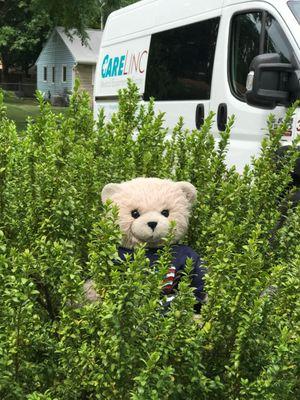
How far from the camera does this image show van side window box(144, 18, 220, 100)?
634cm

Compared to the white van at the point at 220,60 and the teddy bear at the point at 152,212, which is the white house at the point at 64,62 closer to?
the white van at the point at 220,60

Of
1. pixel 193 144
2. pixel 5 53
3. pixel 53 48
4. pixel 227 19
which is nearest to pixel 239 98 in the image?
pixel 227 19

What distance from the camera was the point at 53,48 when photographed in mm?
48250

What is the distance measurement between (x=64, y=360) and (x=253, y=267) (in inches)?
25.8

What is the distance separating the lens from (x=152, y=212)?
112 inches

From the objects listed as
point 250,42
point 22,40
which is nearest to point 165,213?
point 250,42

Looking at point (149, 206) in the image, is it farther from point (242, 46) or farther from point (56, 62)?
point (56, 62)

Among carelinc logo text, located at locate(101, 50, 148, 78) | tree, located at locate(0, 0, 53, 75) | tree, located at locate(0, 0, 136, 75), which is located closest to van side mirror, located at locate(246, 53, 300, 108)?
carelinc logo text, located at locate(101, 50, 148, 78)

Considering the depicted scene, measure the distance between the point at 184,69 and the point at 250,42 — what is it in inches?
54.2

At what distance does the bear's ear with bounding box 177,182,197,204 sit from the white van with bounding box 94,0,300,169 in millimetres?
1443

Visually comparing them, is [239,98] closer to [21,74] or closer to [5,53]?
[5,53]

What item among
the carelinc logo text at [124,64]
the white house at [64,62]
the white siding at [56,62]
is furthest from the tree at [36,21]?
the carelinc logo text at [124,64]

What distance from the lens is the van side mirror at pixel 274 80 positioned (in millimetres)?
4820

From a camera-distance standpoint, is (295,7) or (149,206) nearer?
(149,206)
